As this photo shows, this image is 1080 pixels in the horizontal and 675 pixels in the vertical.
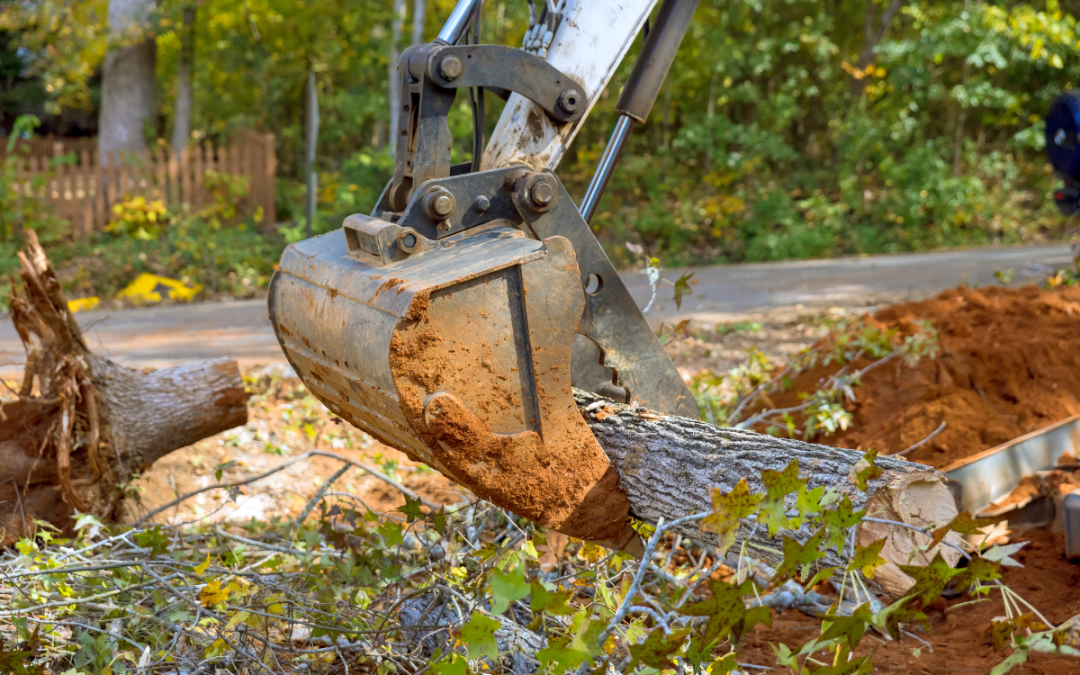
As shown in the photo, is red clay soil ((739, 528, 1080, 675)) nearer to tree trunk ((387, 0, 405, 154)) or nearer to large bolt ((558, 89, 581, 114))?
large bolt ((558, 89, 581, 114))

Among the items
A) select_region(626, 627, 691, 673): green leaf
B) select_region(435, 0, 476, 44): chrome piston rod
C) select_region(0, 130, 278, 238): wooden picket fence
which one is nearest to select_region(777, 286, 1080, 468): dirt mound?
select_region(626, 627, 691, 673): green leaf

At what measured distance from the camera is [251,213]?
12656 millimetres

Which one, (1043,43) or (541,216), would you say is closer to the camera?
(541,216)

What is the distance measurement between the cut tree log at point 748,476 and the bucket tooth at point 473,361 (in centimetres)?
12

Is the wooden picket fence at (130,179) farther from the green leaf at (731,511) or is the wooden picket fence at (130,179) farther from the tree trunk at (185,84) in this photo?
the green leaf at (731,511)

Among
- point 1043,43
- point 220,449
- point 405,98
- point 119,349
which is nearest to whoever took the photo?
point 405,98

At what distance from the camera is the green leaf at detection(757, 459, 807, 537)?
163 cm

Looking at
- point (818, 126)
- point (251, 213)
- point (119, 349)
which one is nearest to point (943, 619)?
point (119, 349)

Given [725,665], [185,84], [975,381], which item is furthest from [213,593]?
[185,84]

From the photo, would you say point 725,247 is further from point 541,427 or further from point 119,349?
point 541,427

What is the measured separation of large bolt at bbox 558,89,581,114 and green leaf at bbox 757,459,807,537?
1283 millimetres

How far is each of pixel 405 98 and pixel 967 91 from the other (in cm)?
1169

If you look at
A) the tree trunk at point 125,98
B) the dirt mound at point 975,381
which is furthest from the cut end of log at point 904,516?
the tree trunk at point 125,98

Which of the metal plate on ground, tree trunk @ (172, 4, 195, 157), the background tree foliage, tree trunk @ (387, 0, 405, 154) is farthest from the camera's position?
tree trunk @ (172, 4, 195, 157)
